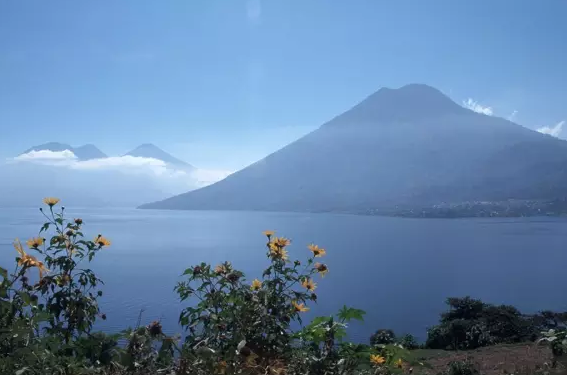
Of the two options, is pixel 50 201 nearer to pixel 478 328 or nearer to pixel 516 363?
pixel 516 363

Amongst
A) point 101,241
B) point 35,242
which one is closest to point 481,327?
point 101,241

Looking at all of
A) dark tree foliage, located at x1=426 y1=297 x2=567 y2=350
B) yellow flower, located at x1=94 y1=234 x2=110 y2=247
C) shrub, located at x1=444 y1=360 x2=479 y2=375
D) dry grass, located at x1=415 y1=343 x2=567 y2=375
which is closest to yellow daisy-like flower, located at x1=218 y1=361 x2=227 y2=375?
dry grass, located at x1=415 y1=343 x2=567 y2=375

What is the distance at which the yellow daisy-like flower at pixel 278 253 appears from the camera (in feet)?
6.16

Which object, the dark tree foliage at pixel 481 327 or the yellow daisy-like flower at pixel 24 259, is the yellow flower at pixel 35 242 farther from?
the dark tree foliage at pixel 481 327

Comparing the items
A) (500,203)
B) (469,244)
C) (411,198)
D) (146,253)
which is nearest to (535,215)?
(500,203)

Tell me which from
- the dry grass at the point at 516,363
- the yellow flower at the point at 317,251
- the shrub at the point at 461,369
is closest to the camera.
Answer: the yellow flower at the point at 317,251

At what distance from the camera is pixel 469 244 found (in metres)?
65.8

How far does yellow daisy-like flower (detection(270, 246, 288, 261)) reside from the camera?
188 centimetres

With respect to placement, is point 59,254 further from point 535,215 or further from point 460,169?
point 460,169

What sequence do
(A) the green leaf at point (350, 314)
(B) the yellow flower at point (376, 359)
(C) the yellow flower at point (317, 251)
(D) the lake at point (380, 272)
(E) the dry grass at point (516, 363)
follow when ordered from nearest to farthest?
(B) the yellow flower at point (376, 359) < (A) the green leaf at point (350, 314) < (C) the yellow flower at point (317, 251) < (E) the dry grass at point (516, 363) < (D) the lake at point (380, 272)

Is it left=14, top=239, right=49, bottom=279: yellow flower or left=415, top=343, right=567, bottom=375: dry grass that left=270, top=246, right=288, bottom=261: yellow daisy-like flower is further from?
left=14, top=239, right=49, bottom=279: yellow flower

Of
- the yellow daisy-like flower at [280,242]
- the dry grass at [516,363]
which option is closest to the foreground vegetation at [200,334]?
the yellow daisy-like flower at [280,242]

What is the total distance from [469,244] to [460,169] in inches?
5427

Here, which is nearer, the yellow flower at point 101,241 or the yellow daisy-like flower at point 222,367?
the yellow daisy-like flower at point 222,367
